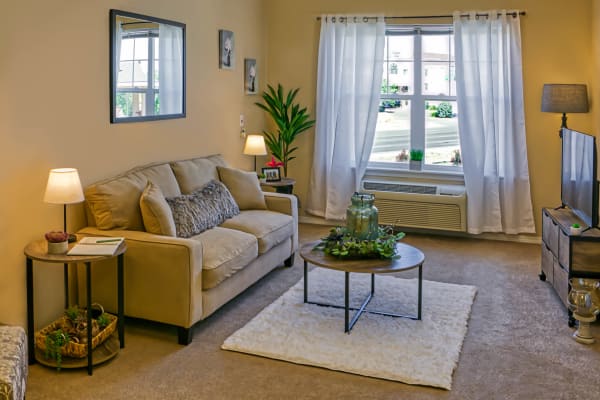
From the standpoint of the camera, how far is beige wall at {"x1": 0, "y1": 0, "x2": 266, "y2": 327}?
343cm

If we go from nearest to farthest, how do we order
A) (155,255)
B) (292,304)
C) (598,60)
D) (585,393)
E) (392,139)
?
(585,393)
(155,255)
(292,304)
(598,60)
(392,139)

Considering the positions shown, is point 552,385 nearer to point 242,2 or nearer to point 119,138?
point 119,138

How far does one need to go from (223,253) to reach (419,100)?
3.40 metres

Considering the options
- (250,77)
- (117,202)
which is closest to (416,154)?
(250,77)

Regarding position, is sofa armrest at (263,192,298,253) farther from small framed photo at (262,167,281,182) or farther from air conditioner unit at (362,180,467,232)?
air conditioner unit at (362,180,467,232)

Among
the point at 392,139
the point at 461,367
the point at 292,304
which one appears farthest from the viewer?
the point at 392,139

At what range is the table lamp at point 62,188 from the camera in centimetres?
340

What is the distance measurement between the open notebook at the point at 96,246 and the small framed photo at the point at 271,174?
2.50m

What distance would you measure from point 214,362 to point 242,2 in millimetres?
3925

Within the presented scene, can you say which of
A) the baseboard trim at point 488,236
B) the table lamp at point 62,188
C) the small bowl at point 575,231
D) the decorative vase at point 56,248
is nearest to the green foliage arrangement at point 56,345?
the decorative vase at point 56,248

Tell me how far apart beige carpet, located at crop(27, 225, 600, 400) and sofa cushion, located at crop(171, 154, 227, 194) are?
98 centimetres

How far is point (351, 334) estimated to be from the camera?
373 cm

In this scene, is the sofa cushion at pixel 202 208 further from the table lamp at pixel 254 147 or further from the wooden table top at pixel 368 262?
the table lamp at pixel 254 147

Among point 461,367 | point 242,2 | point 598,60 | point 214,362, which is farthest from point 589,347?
point 242,2
